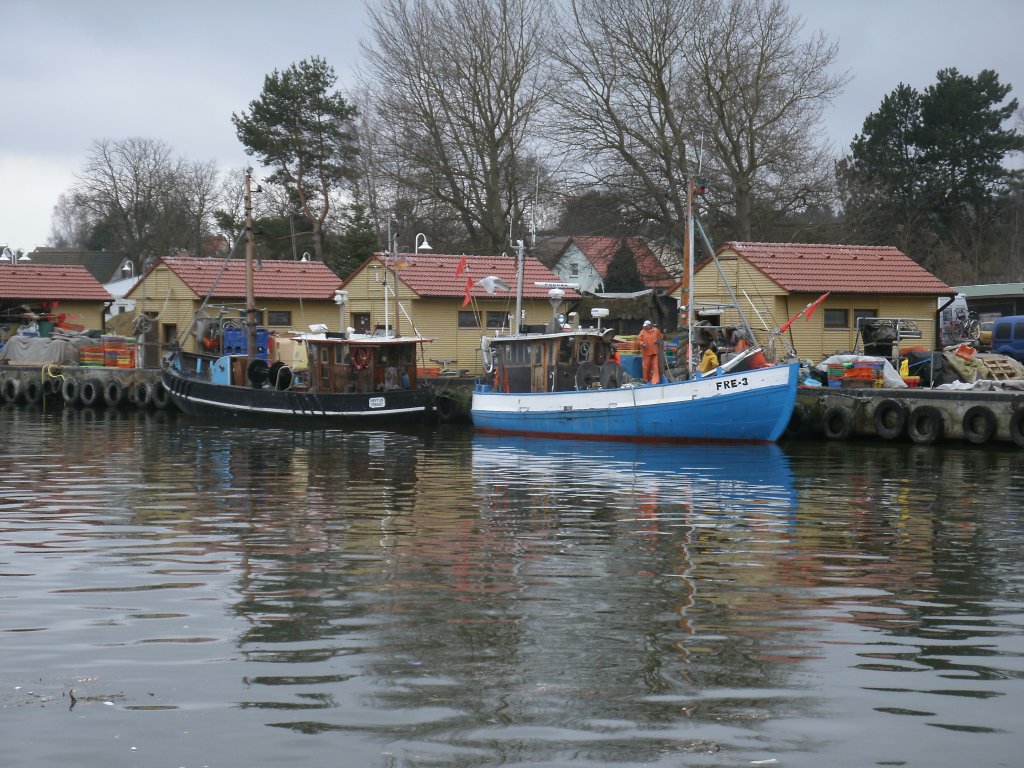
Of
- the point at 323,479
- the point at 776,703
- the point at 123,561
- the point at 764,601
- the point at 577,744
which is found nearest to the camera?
the point at 577,744

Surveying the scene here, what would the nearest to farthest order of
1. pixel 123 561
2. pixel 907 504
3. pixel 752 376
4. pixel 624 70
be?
pixel 123 561, pixel 907 504, pixel 752 376, pixel 624 70

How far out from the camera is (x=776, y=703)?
7.91m

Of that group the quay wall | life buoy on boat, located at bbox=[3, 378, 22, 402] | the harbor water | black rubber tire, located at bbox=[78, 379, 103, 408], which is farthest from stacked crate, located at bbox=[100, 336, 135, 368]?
the harbor water

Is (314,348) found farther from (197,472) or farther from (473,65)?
(473,65)

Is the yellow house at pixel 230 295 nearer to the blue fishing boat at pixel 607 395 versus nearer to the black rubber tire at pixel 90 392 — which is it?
the black rubber tire at pixel 90 392

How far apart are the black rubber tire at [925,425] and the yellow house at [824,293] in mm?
8328

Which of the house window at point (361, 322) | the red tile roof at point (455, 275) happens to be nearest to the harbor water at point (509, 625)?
the red tile roof at point (455, 275)

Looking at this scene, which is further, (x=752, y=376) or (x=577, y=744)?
(x=752, y=376)

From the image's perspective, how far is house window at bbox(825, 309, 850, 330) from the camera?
38.4m

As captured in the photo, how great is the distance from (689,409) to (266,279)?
24.3m

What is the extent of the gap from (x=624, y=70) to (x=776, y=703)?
142ft

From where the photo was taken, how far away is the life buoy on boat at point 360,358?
35969 millimetres

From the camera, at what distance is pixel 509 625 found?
10031 millimetres

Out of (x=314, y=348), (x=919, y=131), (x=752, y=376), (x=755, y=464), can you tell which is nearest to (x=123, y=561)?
(x=755, y=464)
